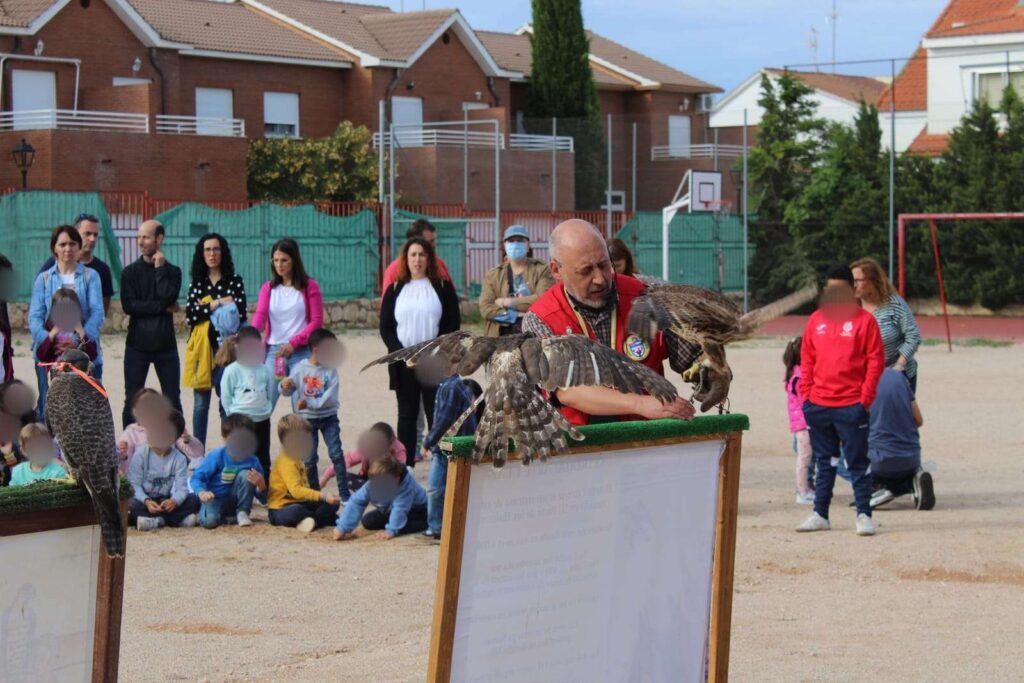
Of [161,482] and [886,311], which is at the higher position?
[886,311]

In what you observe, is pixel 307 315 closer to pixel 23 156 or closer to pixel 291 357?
pixel 291 357

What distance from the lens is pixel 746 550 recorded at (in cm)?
891

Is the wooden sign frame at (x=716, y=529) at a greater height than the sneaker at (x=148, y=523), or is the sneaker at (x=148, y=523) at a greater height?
the wooden sign frame at (x=716, y=529)

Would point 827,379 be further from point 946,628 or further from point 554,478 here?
point 554,478

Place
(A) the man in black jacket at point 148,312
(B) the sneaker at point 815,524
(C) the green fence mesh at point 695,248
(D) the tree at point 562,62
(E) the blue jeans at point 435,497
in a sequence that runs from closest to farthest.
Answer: (E) the blue jeans at point 435,497, (B) the sneaker at point 815,524, (A) the man in black jacket at point 148,312, (C) the green fence mesh at point 695,248, (D) the tree at point 562,62

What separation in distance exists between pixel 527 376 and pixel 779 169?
3425 centimetres

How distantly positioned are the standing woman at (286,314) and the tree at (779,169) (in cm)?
2460

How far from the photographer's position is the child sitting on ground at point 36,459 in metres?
8.15

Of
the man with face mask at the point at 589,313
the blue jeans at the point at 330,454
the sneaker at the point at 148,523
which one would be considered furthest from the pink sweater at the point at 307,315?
the man with face mask at the point at 589,313

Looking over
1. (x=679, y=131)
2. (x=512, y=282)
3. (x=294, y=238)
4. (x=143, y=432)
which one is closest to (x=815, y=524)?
(x=512, y=282)

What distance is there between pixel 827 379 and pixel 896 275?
81.0 feet

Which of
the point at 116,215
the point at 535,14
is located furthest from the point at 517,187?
the point at 116,215

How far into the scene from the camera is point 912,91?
50.2m

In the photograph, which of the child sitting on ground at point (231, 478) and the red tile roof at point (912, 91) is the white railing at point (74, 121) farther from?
the child sitting on ground at point (231, 478)
